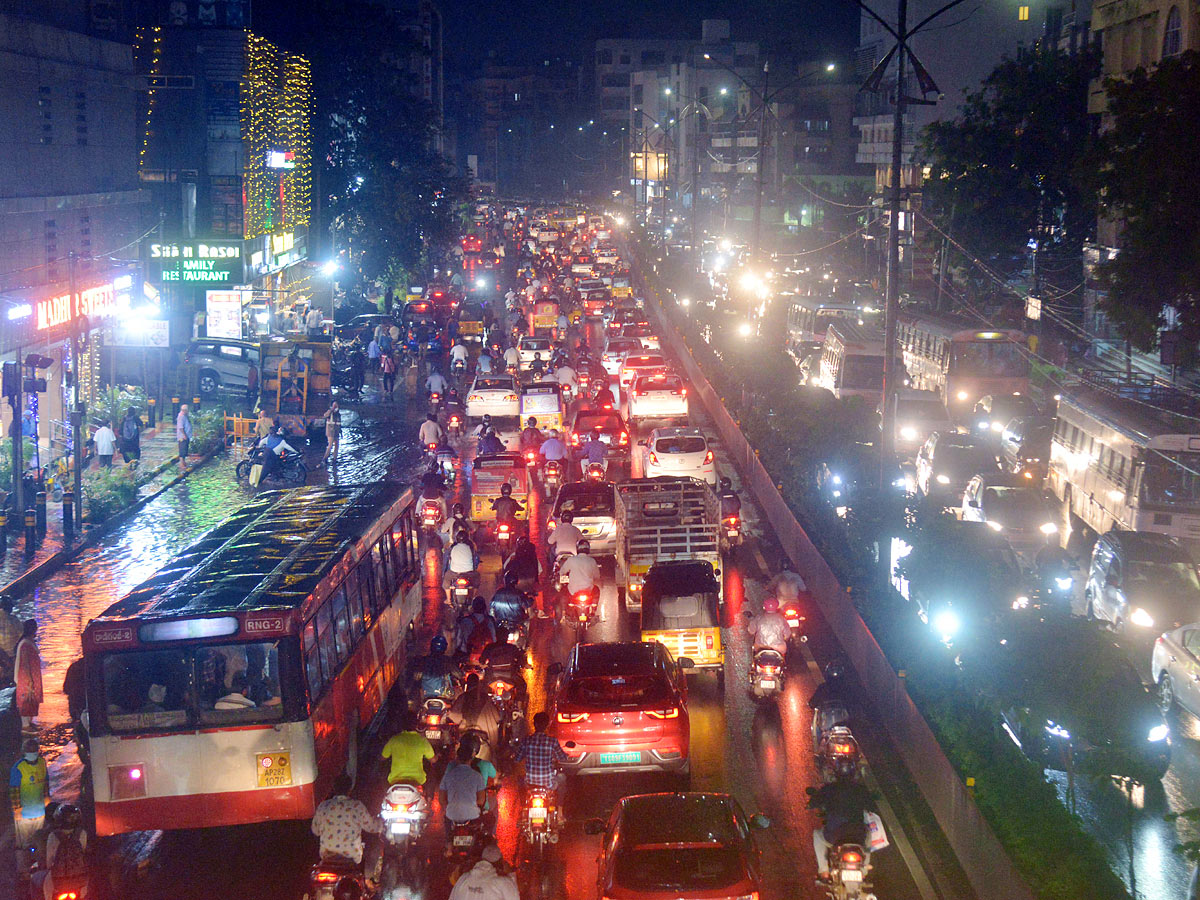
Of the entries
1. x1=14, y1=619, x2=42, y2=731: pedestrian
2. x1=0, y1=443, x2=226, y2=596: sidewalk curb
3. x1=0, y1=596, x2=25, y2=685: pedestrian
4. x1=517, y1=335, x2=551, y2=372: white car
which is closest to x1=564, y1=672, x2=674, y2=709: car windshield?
x1=14, y1=619, x2=42, y2=731: pedestrian

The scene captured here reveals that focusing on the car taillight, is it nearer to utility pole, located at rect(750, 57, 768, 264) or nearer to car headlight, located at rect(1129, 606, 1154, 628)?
car headlight, located at rect(1129, 606, 1154, 628)

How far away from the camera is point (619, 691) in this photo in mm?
13328

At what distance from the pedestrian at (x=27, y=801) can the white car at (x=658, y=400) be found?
83.6 feet

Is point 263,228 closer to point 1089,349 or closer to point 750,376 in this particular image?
point 750,376

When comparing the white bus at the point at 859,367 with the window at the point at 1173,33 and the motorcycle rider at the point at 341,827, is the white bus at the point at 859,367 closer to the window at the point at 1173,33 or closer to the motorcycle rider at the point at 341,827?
the window at the point at 1173,33

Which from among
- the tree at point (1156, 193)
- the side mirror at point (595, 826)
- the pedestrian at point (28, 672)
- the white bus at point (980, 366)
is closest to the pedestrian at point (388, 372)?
the white bus at point (980, 366)

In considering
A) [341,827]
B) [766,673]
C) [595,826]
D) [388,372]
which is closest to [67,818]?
[341,827]

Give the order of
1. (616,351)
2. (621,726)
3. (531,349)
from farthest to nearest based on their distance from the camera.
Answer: (531,349) → (616,351) → (621,726)

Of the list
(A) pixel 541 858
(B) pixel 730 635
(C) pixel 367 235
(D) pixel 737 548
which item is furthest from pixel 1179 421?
(C) pixel 367 235

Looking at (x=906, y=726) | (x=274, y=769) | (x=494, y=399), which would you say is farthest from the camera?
(x=494, y=399)

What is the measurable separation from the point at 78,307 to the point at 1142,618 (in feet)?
85.1

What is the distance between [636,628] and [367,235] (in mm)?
50889

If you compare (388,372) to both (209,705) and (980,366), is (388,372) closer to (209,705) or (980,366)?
(980,366)

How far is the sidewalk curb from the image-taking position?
22.4 metres
